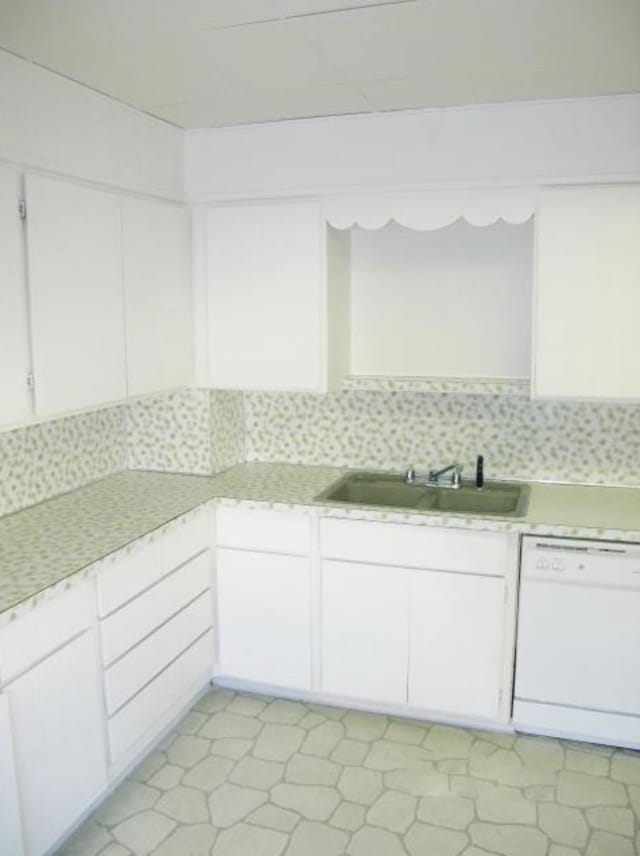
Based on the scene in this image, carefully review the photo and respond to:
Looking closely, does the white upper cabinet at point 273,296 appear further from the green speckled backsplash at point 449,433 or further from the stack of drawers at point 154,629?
the stack of drawers at point 154,629

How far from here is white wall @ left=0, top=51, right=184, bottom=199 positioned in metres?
2.30

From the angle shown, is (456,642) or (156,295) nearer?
(456,642)

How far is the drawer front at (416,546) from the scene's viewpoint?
286 cm

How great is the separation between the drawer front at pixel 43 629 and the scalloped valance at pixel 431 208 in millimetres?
1775

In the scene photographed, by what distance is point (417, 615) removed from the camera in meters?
2.97

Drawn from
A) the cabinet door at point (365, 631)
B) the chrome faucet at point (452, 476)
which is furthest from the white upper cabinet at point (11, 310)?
the chrome faucet at point (452, 476)

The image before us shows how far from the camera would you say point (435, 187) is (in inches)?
117

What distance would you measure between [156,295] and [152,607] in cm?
125

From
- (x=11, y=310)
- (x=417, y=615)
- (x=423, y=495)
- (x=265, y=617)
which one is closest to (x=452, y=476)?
(x=423, y=495)

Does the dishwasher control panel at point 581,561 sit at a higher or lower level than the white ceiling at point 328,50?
lower

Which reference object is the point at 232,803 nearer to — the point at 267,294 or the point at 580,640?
the point at 580,640

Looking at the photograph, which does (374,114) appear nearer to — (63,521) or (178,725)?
(63,521)

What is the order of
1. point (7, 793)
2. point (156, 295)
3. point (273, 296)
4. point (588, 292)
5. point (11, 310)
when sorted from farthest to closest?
point (273, 296)
point (156, 295)
point (588, 292)
point (11, 310)
point (7, 793)

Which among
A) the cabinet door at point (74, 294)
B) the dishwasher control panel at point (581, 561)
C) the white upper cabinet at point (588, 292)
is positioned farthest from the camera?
the white upper cabinet at point (588, 292)
